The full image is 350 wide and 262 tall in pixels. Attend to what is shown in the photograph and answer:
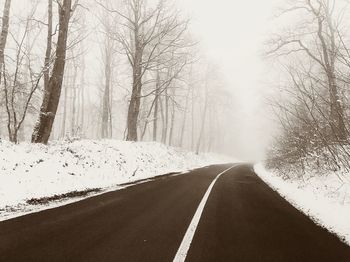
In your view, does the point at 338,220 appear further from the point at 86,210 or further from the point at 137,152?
the point at 137,152

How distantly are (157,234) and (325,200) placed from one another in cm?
585

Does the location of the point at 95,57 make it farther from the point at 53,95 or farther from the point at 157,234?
the point at 157,234

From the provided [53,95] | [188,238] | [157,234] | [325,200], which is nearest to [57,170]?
[53,95]

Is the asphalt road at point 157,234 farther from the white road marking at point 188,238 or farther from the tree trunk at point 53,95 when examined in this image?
the tree trunk at point 53,95

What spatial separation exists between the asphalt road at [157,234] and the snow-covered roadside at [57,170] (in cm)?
98

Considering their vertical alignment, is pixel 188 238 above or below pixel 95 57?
below

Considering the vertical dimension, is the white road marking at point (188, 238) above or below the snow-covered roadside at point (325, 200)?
below

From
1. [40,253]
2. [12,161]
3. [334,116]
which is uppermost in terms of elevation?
[334,116]

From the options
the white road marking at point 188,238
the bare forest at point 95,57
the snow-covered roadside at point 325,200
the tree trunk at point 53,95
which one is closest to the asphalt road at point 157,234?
the white road marking at point 188,238

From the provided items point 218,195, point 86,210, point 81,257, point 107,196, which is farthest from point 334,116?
point 81,257

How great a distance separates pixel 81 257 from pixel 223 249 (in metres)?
1.96

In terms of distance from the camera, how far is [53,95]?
1241 cm

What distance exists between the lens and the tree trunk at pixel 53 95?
12078mm

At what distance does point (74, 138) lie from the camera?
1438 centimetres
